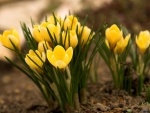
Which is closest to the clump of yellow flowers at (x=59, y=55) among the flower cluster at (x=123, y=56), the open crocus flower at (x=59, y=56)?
the open crocus flower at (x=59, y=56)

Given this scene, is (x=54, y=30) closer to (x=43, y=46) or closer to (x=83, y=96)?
(x=43, y=46)

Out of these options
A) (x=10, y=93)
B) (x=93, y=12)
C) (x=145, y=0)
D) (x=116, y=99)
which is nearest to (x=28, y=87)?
(x=10, y=93)

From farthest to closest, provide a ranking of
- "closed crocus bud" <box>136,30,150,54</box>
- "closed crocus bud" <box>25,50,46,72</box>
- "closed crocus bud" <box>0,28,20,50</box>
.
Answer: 1. "closed crocus bud" <box>136,30,150,54</box>
2. "closed crocus bud" <box>0,28,20,50</box>
3. "closed crocus bud" <box>25,50,46,72</box>

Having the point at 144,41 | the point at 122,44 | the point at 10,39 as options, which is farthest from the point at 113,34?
the point at 10,39

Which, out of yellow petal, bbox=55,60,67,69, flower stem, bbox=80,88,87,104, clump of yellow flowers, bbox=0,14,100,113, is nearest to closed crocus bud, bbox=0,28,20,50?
clump of yellow flowers, bbox=0,14,100,113

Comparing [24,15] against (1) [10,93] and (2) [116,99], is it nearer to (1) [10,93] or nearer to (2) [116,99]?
(1) [10,93]

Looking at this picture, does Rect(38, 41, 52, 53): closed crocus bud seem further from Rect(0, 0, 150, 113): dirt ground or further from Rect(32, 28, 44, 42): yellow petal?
Rect(0, 0, 150, 113): dirt ground
